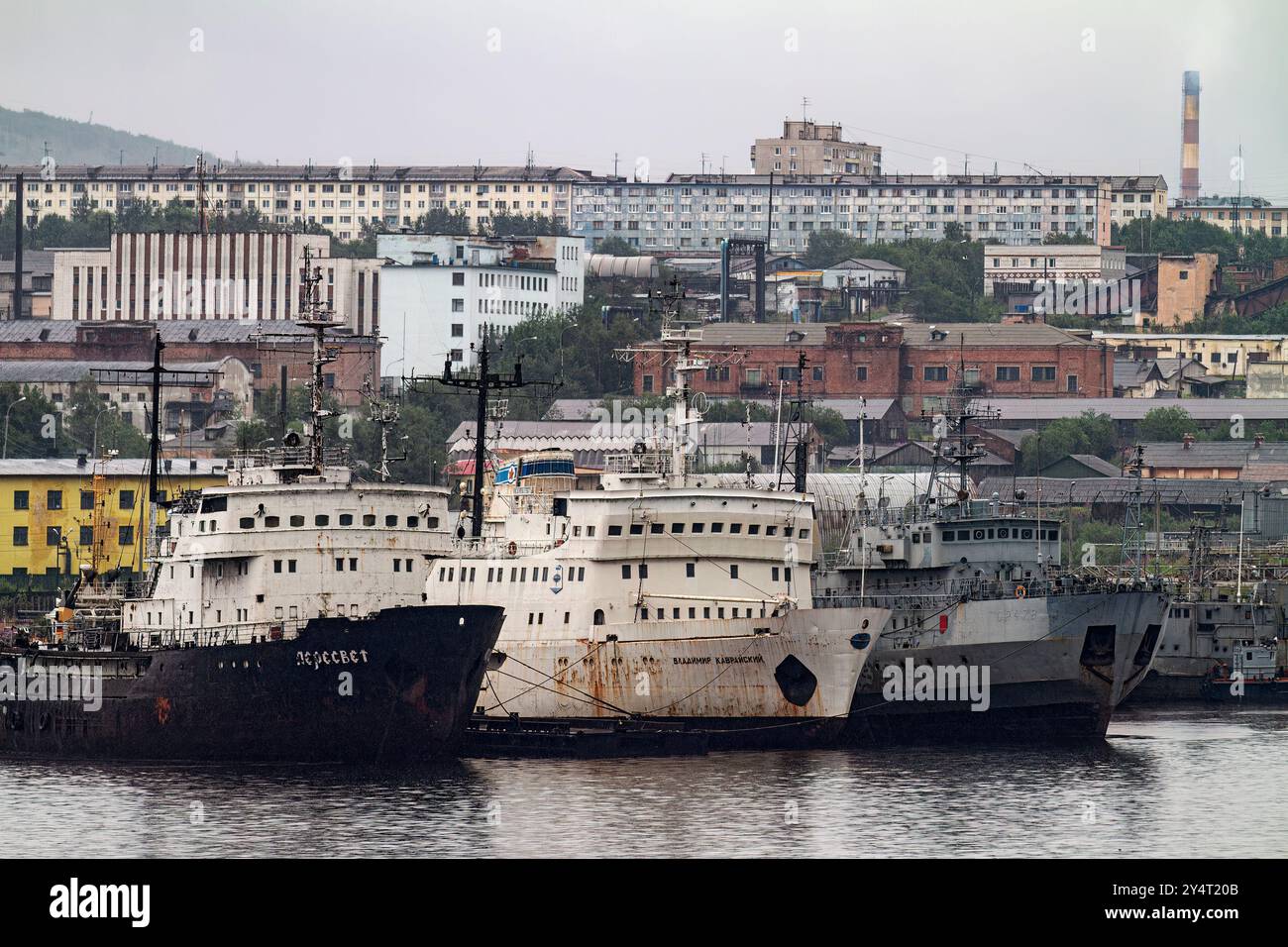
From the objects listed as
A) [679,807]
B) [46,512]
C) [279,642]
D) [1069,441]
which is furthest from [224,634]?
[1069,441]

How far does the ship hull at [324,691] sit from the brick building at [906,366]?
112768 mm

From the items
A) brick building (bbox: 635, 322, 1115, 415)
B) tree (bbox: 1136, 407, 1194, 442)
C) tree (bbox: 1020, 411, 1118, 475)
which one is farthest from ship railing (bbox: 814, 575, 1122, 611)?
brick building (bbox: 635, 322, 1115, 415)

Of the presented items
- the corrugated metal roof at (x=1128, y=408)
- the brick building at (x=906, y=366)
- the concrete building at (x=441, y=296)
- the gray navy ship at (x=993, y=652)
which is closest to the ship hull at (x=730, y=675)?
the gray navy ship at (x=993, y=652)

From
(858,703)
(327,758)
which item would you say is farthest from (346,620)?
(858,703)

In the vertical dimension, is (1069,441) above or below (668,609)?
above

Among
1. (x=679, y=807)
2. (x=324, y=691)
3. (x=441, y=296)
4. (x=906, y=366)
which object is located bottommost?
(x=679, y=807)

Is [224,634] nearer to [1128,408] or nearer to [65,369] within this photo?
[65,369]

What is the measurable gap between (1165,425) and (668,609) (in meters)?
98.4

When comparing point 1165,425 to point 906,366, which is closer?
→ point 1165,425

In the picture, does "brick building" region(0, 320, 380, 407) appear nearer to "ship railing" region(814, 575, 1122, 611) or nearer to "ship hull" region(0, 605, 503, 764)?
"ship railing" region(814, 575, 1122, 611)

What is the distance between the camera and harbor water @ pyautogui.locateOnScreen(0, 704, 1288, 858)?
5438 cm

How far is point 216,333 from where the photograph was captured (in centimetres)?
18388

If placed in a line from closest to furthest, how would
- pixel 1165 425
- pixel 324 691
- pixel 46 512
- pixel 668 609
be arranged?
pixel 324 691 → pixel 668 609 → pixel 46 512 → pixel 1165 425

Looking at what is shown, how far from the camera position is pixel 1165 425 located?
165750 mm
